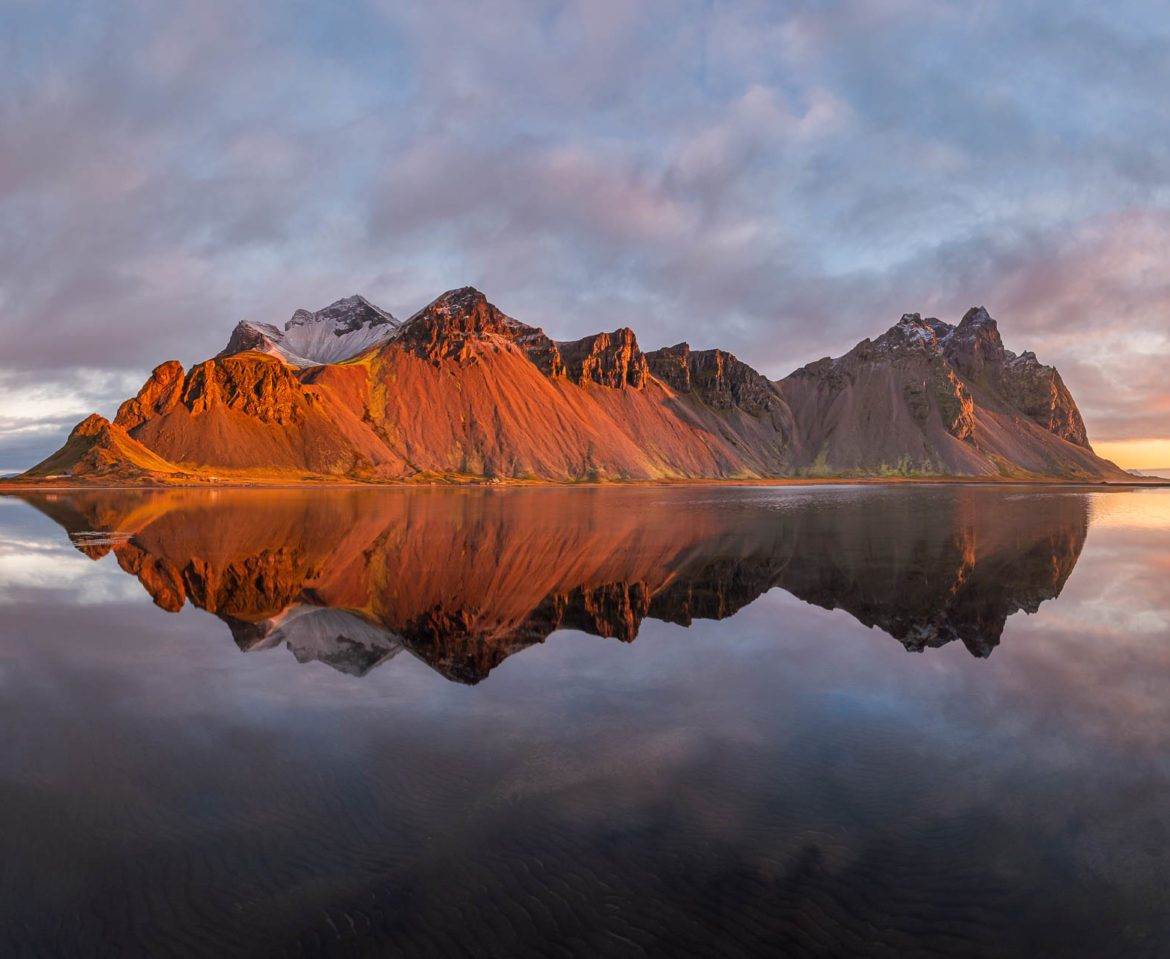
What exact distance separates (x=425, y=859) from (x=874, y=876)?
420cm

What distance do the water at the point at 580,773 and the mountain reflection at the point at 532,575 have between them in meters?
0.22

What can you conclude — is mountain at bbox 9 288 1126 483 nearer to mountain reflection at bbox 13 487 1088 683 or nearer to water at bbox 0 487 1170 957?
mountain reflection at bbox 13 487 1088 683

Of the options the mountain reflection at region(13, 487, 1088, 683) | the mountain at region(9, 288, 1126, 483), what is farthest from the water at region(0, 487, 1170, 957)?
the mountain at region(9, 288, 1126, 483)

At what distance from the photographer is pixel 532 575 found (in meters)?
23.0

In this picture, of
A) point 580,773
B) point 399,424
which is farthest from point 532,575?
point 399,424

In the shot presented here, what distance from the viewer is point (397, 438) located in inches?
6220

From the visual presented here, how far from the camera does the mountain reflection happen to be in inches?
603

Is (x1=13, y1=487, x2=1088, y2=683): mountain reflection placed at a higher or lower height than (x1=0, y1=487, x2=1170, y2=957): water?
higher

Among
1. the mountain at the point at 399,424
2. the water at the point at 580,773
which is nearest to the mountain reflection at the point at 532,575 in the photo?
the water at the point at 580,773

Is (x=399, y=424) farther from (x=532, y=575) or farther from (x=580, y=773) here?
(x=580, y=773)

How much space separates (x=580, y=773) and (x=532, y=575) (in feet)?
49.2

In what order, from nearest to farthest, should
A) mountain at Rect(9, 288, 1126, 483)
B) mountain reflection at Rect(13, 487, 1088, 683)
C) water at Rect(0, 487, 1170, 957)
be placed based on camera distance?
water at Rect(0, 487, 1170, 957) → mountain reflection at Rect(13, 487, 1088, 683) → mountain at Rect(9, 288, 1126, 483)

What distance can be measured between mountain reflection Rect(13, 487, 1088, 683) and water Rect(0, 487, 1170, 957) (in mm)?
224

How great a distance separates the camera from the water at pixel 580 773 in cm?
548
